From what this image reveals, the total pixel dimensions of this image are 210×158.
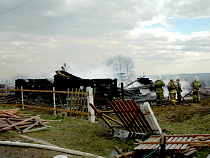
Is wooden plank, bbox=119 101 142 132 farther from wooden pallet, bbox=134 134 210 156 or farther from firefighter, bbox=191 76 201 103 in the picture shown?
firefighter, bbox=191 76 201 103

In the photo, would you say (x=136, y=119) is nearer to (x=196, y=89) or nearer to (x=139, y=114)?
(x=139, y=114)

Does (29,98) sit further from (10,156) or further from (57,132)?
(10,156)

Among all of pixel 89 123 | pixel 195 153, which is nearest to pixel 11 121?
pixel 89 123

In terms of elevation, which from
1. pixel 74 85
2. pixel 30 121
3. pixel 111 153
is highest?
pixel 74 85

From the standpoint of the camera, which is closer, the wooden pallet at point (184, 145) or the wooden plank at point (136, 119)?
the wooden pallet at point (184, 145)

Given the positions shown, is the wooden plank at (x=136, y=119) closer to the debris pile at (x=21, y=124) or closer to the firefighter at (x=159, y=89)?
the debris pile at (x=21, y=124)

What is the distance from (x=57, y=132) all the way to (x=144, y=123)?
3.22 m

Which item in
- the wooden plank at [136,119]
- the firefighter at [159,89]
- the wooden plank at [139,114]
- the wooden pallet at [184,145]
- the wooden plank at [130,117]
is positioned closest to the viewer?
the wooden pallet at [184,145]

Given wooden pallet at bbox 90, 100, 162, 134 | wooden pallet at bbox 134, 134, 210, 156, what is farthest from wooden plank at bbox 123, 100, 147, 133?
wooden pallet at bbox 134, 134, 210, 156

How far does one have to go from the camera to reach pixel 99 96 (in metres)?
13.5

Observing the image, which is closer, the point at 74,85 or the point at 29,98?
the point at 74,85

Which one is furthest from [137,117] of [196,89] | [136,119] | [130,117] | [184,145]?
[196,89]

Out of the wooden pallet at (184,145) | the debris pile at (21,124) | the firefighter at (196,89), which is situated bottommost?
the wooden pallet at (184,145)

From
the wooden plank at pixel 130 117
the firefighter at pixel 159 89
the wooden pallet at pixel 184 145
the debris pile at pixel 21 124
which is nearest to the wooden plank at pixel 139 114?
the wooden plank at pixel 130 117
